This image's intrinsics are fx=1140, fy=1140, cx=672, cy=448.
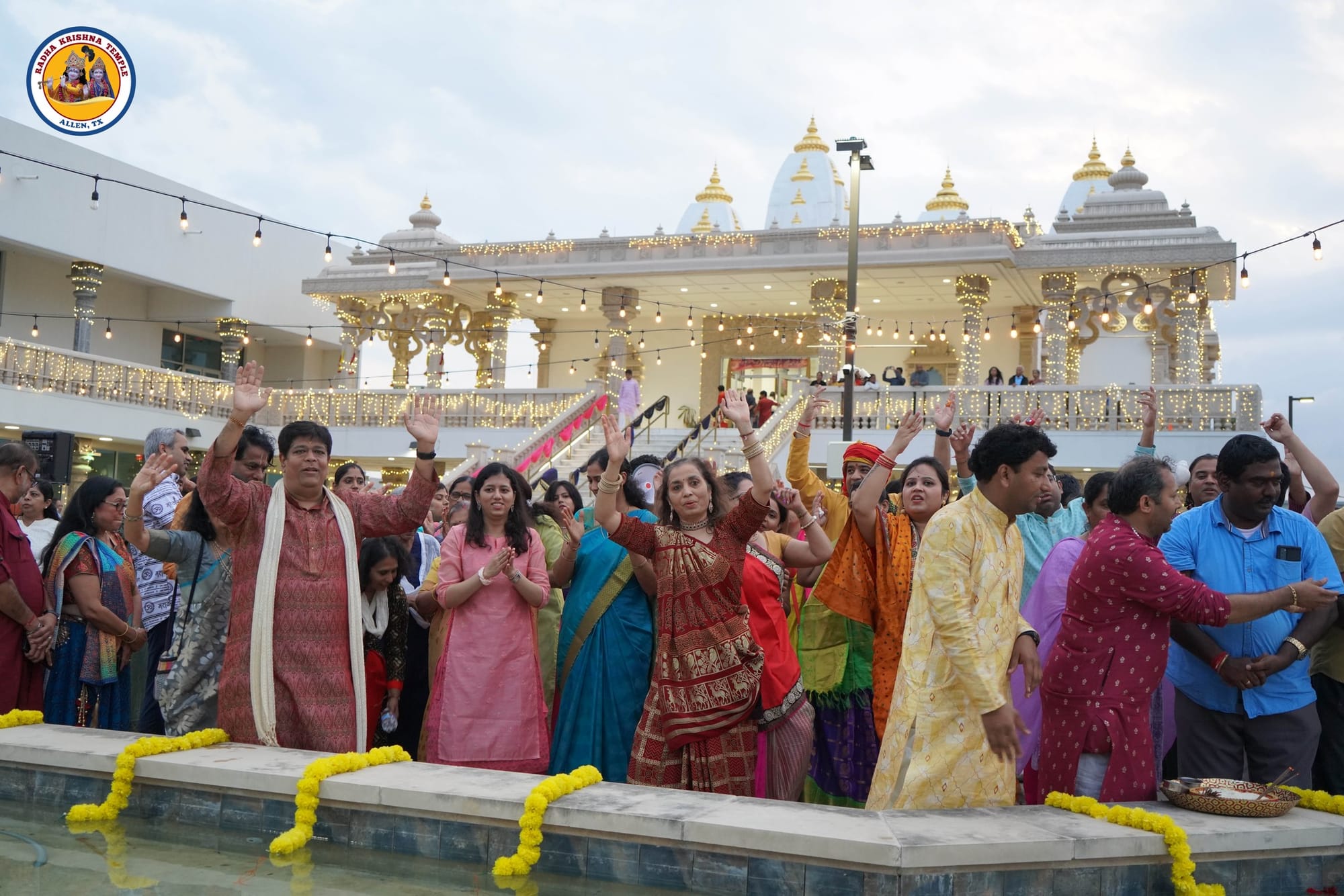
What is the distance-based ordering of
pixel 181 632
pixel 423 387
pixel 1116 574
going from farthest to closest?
pixel 423 387 → pixel 181 632 → pixel 1116 574

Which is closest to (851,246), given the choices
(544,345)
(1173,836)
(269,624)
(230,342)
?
(269,624)

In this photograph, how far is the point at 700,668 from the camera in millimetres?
3926

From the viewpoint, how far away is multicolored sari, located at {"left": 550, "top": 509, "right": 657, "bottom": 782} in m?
4.44

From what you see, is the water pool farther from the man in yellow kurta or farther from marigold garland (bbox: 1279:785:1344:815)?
marigold garland (bbox: 1279:785:1344:815)

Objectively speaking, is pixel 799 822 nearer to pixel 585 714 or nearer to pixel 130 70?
pixel 585 714

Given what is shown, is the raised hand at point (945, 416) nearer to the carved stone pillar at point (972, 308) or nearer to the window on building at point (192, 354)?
the carved stone pillar at point (972, 308)

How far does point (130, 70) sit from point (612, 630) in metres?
16.2

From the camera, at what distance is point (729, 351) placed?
25391mm

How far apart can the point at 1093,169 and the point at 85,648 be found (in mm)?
35507

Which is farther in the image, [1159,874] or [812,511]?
[812,511]

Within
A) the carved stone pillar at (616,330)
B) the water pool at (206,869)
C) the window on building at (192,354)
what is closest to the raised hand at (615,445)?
the water pool at (206,869)

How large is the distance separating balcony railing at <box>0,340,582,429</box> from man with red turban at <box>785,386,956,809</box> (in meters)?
15.3

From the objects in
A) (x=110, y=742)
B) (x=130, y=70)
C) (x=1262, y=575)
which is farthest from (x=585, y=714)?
(x=130, y=70)

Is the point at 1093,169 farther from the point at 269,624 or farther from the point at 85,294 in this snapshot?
the point at 269,624
